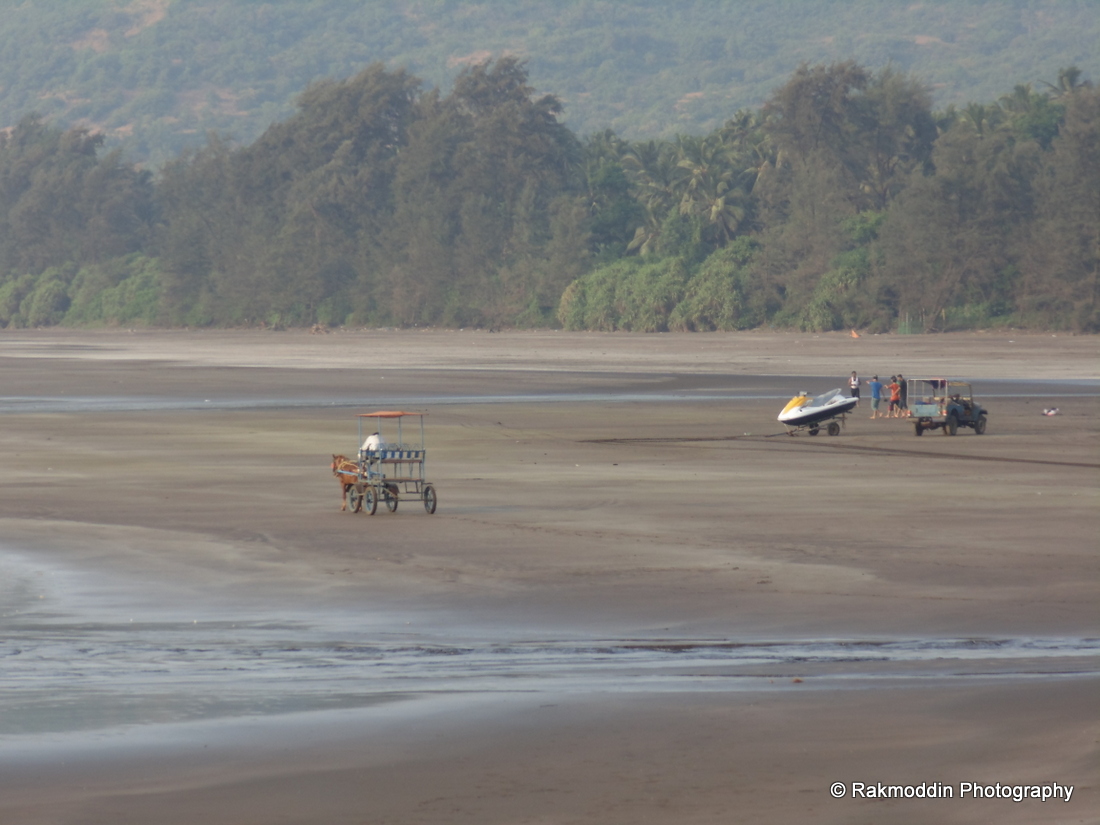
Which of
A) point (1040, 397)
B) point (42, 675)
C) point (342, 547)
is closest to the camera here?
point (42, 675)

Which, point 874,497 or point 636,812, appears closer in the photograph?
point 636,812

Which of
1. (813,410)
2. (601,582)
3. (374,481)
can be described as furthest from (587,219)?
(601,582)

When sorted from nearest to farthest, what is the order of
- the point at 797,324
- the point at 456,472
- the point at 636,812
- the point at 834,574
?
1. the point at 636,812
2. the point at 834,574
3. the point at 456,472
4. the point at 797,324

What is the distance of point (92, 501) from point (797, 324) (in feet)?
305

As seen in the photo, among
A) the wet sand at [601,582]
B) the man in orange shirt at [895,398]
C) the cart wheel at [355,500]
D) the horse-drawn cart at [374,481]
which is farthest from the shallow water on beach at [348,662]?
the man in orange shirt at [895,398]

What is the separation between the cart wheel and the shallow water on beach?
6854 millimetres

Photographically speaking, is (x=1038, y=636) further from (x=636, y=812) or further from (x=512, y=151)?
(x=512, y=151)

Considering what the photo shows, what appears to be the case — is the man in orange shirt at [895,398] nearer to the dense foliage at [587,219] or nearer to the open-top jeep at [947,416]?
the open-top jeep at [947,416]

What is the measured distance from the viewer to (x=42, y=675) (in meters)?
12.0

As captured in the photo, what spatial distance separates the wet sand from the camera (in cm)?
908

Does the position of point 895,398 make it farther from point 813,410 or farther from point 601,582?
point 601,582

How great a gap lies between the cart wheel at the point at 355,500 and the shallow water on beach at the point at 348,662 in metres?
6.85

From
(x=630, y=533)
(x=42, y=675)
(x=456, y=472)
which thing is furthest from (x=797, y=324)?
(x=42, y=675)

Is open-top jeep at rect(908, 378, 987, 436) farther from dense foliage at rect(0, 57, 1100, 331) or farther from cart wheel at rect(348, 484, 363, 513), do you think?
dense foliage at rect(0, 57, 1100, 331)
